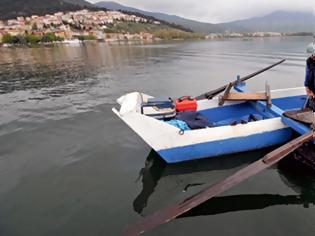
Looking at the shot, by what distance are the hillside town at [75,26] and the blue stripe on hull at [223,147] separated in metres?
117

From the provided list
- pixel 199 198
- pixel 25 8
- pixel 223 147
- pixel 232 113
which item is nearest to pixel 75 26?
pixel 25 8

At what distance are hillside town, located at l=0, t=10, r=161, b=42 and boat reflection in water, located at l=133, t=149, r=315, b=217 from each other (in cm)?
11647

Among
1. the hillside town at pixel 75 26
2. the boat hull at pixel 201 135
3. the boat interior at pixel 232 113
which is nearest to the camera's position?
the boat hull at pixel 201 135

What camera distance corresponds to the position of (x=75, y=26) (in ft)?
466

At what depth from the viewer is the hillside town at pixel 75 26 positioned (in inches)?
4631

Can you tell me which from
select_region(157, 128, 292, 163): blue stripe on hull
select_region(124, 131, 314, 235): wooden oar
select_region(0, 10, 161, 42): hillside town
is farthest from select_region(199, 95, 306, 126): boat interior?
select_region(0, 10, 161, 42): hillside town

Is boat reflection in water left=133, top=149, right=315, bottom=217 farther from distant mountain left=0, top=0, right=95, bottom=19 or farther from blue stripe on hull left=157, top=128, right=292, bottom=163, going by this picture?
distant mountain left=0, top=0, right=95, bottom=19

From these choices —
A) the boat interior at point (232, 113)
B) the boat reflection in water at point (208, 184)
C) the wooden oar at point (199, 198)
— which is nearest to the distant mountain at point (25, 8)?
the boat interior at point (232, 113)

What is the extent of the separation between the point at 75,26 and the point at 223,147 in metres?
155

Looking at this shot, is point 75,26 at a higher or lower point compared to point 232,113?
lower

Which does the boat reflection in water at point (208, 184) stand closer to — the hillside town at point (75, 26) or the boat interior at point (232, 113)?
the boat interior at point (232, 113)

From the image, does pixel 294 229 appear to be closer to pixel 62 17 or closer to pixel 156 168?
pixel 156 168

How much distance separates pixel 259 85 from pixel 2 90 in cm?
1442

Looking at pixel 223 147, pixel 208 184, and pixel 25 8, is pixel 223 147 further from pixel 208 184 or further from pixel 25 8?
pixel 25 8
